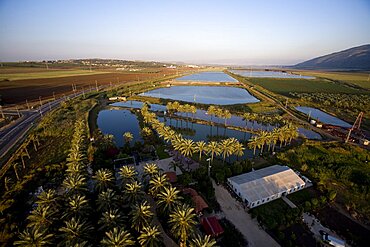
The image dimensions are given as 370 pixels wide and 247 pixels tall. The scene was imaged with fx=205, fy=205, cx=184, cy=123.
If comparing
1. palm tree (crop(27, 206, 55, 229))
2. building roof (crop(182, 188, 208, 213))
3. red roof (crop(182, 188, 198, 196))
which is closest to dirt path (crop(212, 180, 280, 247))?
building roof (crop(182, 188, 208, 213))

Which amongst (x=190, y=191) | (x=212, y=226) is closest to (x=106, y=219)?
(x=190, y=191)

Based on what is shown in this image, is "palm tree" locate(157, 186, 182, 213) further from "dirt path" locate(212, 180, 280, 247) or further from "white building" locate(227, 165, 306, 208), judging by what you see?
"white building" locate(227, 165, 306, 208)

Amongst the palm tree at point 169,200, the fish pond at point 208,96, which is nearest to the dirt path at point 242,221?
the palm tree at point 169,200

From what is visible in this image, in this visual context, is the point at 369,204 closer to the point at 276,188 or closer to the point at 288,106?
the point at 276,188

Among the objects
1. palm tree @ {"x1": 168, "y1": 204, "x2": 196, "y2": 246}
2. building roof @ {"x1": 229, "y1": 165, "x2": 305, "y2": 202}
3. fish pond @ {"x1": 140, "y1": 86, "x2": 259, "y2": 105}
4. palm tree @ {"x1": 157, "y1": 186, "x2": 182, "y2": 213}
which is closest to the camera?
palm tree @ {"x1": 168, "y1": 204, "x2": 196, "y2": 246}

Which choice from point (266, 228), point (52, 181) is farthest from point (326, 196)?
point (52, 181)

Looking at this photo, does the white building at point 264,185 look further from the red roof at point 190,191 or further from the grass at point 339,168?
the red roof at point 190,191

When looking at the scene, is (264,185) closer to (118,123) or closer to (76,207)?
(76,207)
